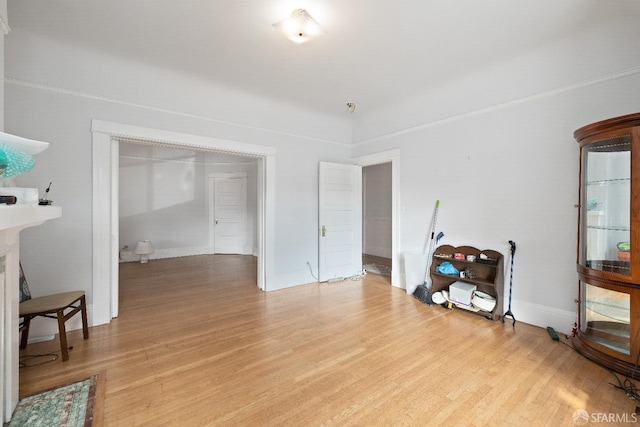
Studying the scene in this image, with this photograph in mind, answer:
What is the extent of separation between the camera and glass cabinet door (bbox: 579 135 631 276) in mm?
2182

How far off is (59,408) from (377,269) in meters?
4.92

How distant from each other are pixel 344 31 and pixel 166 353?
3.32 meters

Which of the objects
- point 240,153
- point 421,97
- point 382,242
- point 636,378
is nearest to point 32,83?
point 240,153

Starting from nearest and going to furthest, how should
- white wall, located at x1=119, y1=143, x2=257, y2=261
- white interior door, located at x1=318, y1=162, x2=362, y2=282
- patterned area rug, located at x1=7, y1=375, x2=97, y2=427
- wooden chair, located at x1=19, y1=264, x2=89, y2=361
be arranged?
patterned area rug, located at x1=7, y1=375, x2=97, y2=427, wooden chair, located at x1=19, y1=264, x2=89, y2=361, white interior door, located at x1=318, y1=162, x2=362, y2=282, white wall, located at x1=119, y1=143, x2=257, y2=261

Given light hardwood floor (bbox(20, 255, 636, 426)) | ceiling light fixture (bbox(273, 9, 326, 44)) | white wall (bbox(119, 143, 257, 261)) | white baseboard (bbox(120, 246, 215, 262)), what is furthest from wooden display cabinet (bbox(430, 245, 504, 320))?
white baseboard (bbox(120, 246, 215, 262))

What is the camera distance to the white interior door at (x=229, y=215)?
25.4ft

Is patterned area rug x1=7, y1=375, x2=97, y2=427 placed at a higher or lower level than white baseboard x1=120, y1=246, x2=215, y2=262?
lower

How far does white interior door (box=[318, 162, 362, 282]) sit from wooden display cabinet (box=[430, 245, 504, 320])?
63.5 inches

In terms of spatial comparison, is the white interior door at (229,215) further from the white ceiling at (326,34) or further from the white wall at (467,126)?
the white ceiling at (326,34)

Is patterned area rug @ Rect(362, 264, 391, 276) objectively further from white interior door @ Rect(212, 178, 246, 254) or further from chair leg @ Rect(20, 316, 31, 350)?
chair leg @ Rect(20, 316, 31, 350)

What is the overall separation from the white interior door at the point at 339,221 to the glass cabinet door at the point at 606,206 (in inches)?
123

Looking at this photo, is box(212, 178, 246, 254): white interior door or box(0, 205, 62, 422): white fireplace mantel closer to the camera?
box(0, 205, 62, 422): white fireplace mantel

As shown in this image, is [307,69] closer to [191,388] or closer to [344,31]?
[344,31]

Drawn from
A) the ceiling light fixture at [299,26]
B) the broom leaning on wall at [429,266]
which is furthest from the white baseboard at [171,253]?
the ceiling light fixture at [299,26]
